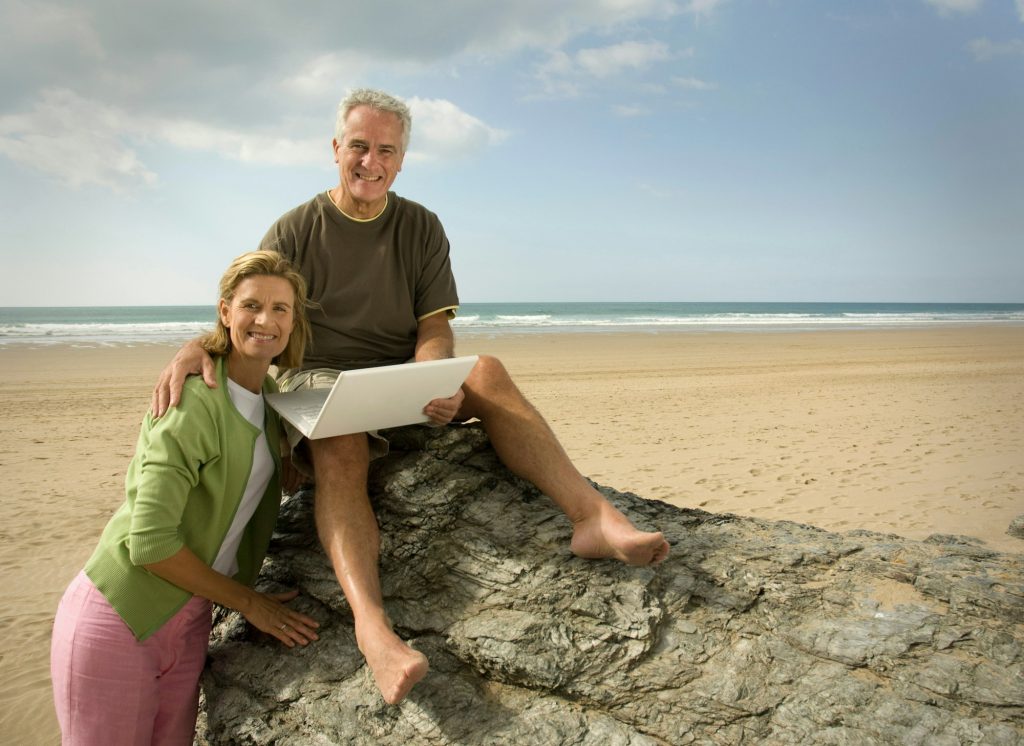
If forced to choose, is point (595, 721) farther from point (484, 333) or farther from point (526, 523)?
point (484, 333)

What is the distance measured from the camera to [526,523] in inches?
118

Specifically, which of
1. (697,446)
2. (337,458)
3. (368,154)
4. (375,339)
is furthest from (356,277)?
(697,446)

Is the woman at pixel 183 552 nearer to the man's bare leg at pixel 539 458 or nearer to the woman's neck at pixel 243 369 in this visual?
the woman's neck at pixel 243 369

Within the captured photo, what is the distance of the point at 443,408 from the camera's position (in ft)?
9.23

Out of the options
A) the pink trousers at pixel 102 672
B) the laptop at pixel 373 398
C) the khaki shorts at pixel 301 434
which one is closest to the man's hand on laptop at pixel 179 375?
the laptop at pixel 373 398

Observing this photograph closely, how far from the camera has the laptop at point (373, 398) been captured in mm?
2369

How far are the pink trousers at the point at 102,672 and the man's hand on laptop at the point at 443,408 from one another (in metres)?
1.12

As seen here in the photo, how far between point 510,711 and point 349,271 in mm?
2066

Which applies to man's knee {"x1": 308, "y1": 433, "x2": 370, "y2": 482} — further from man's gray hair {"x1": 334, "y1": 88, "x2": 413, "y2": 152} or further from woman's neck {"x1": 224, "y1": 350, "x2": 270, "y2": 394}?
man's gray hair {"x1": 334, "y1": 88, "x2": 413, "y2": 152}

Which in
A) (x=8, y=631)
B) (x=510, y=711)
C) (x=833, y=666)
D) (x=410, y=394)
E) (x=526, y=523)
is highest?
(x=410, y=394)

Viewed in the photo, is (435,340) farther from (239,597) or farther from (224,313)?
(239,597)

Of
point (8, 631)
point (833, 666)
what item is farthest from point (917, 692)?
point (8, 631)

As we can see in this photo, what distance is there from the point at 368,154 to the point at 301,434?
137 cm

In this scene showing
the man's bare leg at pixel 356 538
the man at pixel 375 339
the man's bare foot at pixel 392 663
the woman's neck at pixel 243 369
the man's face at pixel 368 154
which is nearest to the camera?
the man's bare foot at pixel 392 663
